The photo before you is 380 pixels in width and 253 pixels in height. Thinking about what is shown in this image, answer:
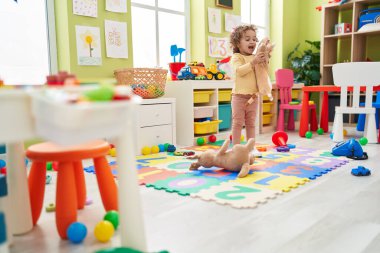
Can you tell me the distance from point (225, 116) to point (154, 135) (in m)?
0.91

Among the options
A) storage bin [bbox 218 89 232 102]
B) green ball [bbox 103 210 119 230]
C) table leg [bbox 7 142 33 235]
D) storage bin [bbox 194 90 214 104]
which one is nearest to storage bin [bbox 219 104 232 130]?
storage bin [bbox 218 89 232 102]

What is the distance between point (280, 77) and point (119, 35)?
1876 mm

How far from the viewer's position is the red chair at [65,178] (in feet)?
4.01

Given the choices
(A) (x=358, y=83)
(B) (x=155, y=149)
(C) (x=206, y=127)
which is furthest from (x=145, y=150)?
(A) (x=358, y=83)

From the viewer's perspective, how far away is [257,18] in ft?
16.0

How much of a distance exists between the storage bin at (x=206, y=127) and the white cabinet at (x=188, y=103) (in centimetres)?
6

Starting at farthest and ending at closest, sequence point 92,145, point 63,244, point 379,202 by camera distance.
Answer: point 379,202 → point 92,145 → point 63,244

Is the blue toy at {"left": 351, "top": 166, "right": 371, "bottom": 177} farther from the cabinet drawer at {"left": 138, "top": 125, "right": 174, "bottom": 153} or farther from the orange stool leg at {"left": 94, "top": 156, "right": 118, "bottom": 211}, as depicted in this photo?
the cabinet drawer at {"left": 138, "top": 125, "right": 174, "bottom": 153}

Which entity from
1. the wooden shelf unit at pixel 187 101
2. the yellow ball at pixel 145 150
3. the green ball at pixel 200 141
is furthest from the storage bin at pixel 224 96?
the yellow ball at pixel 145 150

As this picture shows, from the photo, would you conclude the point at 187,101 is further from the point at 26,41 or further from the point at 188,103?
the point at 26,41

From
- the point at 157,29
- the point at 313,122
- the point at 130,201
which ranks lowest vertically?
the point at 313,122

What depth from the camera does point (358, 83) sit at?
3.11 meters

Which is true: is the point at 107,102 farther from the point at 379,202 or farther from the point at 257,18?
the point at 257,18

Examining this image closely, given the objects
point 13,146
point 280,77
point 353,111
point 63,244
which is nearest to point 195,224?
point 63,244
